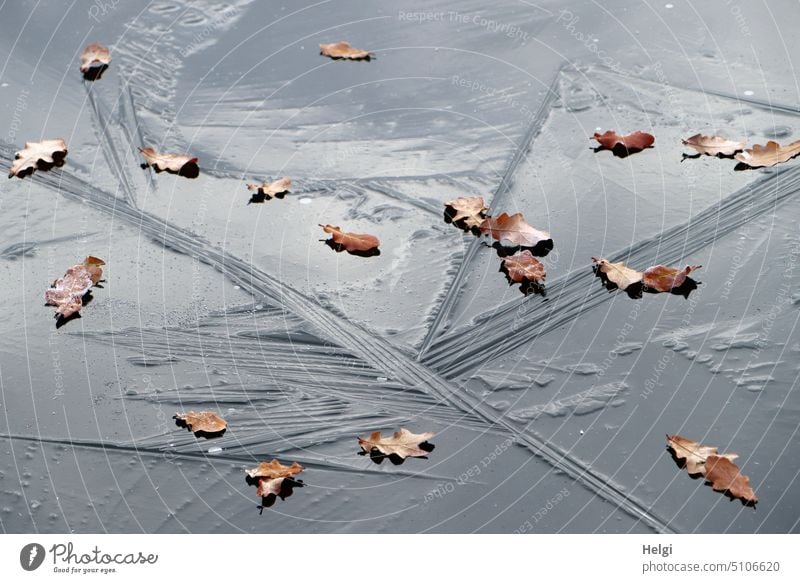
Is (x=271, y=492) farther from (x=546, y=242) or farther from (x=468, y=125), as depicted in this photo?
(x=468, y=125)

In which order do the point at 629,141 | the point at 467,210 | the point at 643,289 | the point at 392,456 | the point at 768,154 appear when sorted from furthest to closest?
the point at 629,141
the point at 768,154
the point at 467,210
the point at 643,289
the point at 392,456

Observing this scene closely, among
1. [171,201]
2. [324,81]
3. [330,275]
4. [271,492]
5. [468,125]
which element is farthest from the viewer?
[324,81]

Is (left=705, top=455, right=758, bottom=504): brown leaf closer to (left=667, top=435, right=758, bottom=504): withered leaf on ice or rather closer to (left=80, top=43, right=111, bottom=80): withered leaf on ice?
(left=667, top=435, right=758, bottom=504): withered leaf on ice

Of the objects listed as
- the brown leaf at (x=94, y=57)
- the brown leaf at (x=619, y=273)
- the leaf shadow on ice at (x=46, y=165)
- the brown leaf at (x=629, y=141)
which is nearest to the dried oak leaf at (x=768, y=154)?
the brown leaf at (x=629, y=141)

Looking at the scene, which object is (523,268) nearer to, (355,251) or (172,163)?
(355,251)

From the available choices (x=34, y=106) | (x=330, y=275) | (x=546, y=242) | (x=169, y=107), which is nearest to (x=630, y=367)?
(x=546, y=242)

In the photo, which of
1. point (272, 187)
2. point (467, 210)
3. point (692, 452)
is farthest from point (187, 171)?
point (692, 452)

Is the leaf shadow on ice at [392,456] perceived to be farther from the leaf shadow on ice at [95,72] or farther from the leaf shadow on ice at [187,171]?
the leaf shadow on ice at [95,72]
